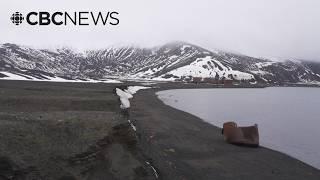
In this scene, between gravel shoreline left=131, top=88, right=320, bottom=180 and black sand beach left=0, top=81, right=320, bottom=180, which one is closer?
black sand beach left=0, top=81, right=320, bottom=180

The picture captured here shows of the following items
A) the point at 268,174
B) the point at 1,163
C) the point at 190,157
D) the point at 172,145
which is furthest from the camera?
the point at 172,145

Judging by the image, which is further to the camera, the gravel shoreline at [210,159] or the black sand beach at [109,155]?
the gravel shoreline at [210,159]

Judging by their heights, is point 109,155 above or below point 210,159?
above

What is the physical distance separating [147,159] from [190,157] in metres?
7.43

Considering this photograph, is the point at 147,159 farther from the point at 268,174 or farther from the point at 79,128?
the point at 268,174

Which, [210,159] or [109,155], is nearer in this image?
[109,155]

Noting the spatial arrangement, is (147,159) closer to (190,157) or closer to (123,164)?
(123,164)

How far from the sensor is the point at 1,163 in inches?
634

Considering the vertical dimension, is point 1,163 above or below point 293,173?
above

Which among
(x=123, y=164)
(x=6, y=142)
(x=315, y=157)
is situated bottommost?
(x=315, y=157)

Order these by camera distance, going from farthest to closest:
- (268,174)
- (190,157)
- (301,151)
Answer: (301,151) → (190,157) → (268,174)

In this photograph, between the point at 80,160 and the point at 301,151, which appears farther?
the point at 301,151

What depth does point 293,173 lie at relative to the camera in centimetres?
2773

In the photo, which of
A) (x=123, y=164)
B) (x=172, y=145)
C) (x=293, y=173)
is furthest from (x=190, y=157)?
(x=123, y=164)
